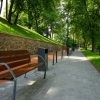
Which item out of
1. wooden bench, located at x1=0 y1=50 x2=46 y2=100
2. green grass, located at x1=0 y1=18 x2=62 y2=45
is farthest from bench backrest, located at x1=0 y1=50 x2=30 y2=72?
green grass, located at x1=0 y1=18 x2=62 y2=45

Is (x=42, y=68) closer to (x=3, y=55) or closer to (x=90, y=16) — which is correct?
(x=3, y=55)

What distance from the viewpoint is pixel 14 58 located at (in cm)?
943

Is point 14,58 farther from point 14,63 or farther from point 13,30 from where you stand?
point 13,30

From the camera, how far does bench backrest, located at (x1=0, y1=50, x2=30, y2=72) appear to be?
837 cm

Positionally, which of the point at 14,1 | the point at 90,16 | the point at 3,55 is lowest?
the point at 3,55

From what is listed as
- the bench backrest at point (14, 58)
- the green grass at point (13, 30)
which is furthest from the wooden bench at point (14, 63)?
the green grass at point (13, 30)

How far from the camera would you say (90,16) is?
110 feet

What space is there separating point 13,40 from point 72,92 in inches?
622

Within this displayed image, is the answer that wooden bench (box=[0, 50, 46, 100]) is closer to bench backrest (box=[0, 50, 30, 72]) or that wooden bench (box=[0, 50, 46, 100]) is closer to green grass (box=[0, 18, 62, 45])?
bench backrest (box=[0, 50, 30, 72])

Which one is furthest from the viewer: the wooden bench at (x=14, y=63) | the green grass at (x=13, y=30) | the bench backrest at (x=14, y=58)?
the green grass at (x=13, y=30)

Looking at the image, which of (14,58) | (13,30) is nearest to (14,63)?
(14,58)

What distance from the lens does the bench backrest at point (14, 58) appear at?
8.37m

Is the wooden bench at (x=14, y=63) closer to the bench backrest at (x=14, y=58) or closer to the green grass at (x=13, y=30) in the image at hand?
the bench backrest at (x=14, y=58)

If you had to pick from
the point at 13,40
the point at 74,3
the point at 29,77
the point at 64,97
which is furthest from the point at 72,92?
the point at 74,3
